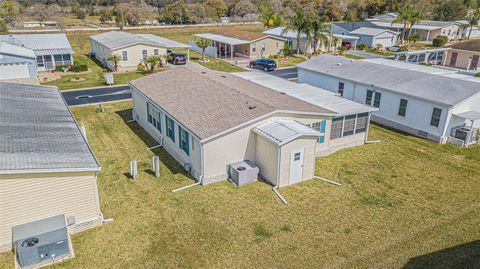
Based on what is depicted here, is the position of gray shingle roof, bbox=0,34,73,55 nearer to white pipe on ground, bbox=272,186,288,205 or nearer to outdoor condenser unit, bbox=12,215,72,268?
outdoor condenser unit, bbox=12,215,72,268

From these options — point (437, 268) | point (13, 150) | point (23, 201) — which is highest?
point (13, 150)

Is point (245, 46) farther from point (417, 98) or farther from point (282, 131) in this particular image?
point (282, 131)

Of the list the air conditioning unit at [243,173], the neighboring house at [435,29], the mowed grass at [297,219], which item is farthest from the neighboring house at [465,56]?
the air conditioning unit at [243,173]

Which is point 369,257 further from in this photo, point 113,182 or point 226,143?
point 113,182

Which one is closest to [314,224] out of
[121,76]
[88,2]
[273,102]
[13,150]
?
[273,102]

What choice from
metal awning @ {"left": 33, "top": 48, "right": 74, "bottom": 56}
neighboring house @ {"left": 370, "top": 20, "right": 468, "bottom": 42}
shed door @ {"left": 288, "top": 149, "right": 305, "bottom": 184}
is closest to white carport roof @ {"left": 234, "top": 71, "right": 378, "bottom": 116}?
shed door @ {"left": 288, "top": 149, "right": 305, "bottom": 184}

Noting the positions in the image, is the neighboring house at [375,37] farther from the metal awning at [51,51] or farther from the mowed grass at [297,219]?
the metal awning at [51,51]
